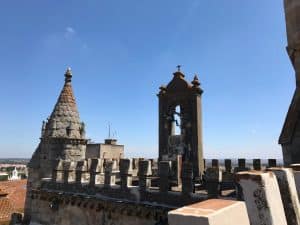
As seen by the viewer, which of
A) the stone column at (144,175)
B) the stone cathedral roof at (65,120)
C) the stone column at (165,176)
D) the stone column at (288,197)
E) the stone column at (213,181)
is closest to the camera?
the stone column at (288,197)

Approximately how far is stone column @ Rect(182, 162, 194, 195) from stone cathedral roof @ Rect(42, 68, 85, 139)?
25.8 feet

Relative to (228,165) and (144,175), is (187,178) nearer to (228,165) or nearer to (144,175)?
(144,175)

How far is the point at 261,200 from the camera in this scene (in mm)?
2039

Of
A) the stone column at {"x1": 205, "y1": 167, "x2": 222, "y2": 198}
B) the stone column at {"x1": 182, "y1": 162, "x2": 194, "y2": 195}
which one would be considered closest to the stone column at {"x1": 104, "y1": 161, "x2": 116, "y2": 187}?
the stone column at {"x1": 182, "y1": 162, "x2": 194, "y2": 195}

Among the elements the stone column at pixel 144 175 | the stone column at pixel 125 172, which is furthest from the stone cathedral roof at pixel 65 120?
the stone column at pixel 144 175

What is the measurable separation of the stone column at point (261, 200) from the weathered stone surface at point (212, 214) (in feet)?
0.55

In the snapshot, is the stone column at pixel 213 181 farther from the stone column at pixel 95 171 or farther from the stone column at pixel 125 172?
the stone column at pixel 95 171

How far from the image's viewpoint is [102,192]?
34.5 feet

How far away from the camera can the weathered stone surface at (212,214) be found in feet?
5.36

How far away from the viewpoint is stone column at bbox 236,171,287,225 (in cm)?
202

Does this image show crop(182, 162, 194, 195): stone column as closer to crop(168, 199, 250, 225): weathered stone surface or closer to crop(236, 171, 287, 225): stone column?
crop(236, 171, 287, 225): stone column

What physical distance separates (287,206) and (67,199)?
34.6ft

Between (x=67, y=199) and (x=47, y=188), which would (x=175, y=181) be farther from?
(x=47, y=188)

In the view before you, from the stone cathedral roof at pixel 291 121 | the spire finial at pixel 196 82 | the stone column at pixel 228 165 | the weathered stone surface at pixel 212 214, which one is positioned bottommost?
the weathered stone surface at pixel 212 214
